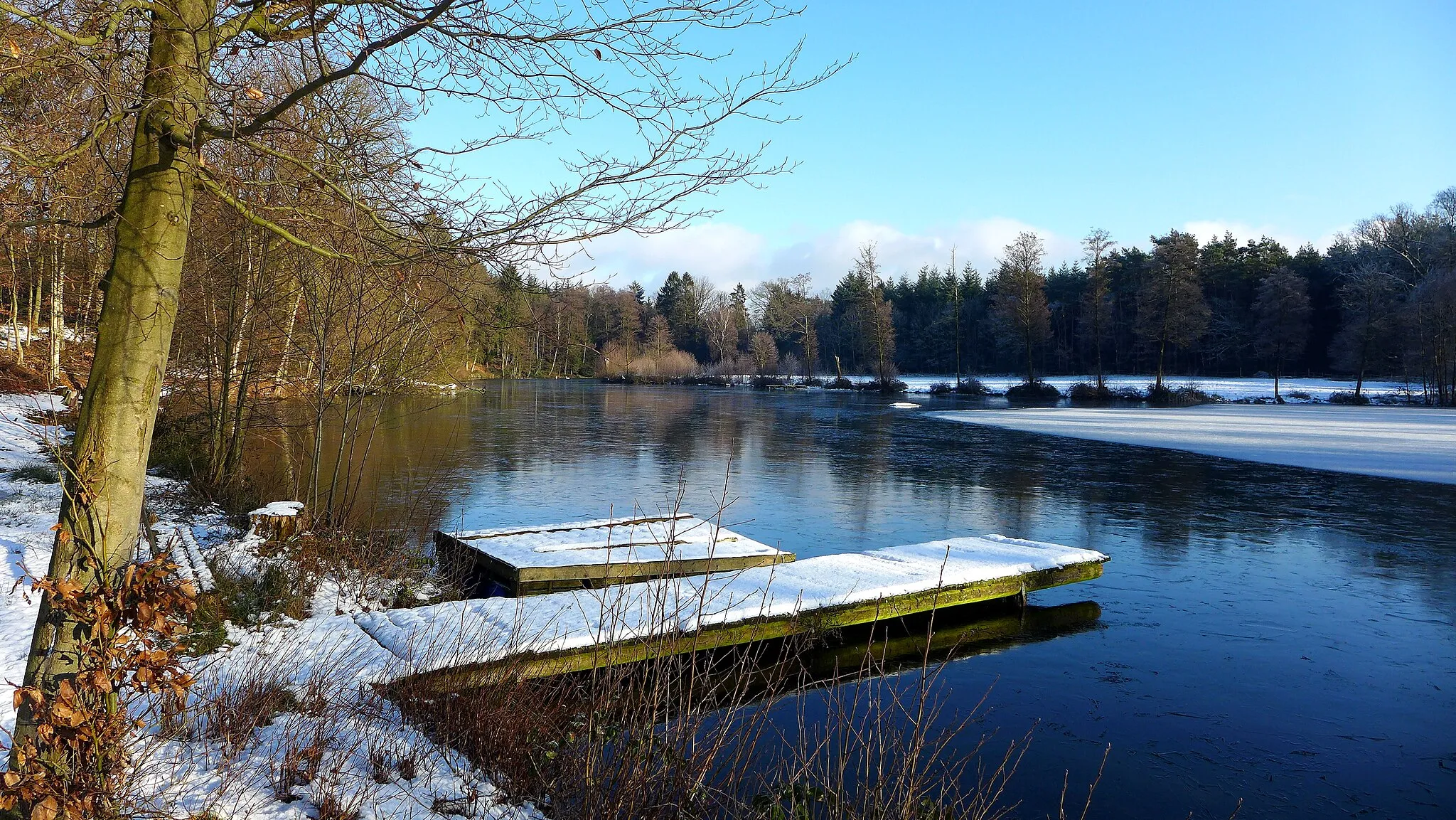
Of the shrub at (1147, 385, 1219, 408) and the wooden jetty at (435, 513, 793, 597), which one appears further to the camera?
the shrub at (1147, 385, 1219, 408)

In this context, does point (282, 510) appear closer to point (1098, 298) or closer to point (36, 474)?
point (36, 474)

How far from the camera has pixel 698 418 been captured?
33094mm

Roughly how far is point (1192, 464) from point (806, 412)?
742 inches

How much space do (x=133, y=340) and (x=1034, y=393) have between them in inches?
2111

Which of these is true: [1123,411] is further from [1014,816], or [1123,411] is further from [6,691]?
[6,691]

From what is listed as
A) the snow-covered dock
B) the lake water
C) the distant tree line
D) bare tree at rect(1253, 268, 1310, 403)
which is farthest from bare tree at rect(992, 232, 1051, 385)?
the snow-covered dock

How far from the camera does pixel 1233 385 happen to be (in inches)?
2157

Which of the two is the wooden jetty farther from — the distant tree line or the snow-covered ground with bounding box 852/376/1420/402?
the snow-covered ground with bounding box 852/376/1420/402

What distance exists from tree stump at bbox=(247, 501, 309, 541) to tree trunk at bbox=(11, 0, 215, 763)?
18.8 feet

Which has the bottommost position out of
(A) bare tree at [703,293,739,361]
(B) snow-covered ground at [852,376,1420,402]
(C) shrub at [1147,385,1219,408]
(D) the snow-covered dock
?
(D) the snow-covered dock

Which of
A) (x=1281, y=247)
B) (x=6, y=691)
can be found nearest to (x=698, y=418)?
(x=6, y=691)

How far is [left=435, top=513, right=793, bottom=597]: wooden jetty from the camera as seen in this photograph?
8.67 meters

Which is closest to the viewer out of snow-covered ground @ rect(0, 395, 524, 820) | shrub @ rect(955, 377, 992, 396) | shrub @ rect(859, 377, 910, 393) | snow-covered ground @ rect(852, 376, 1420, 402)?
snow-covered ground @ rect(0, 395, 524, 820)

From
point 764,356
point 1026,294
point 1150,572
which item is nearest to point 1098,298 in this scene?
point 1026,294
